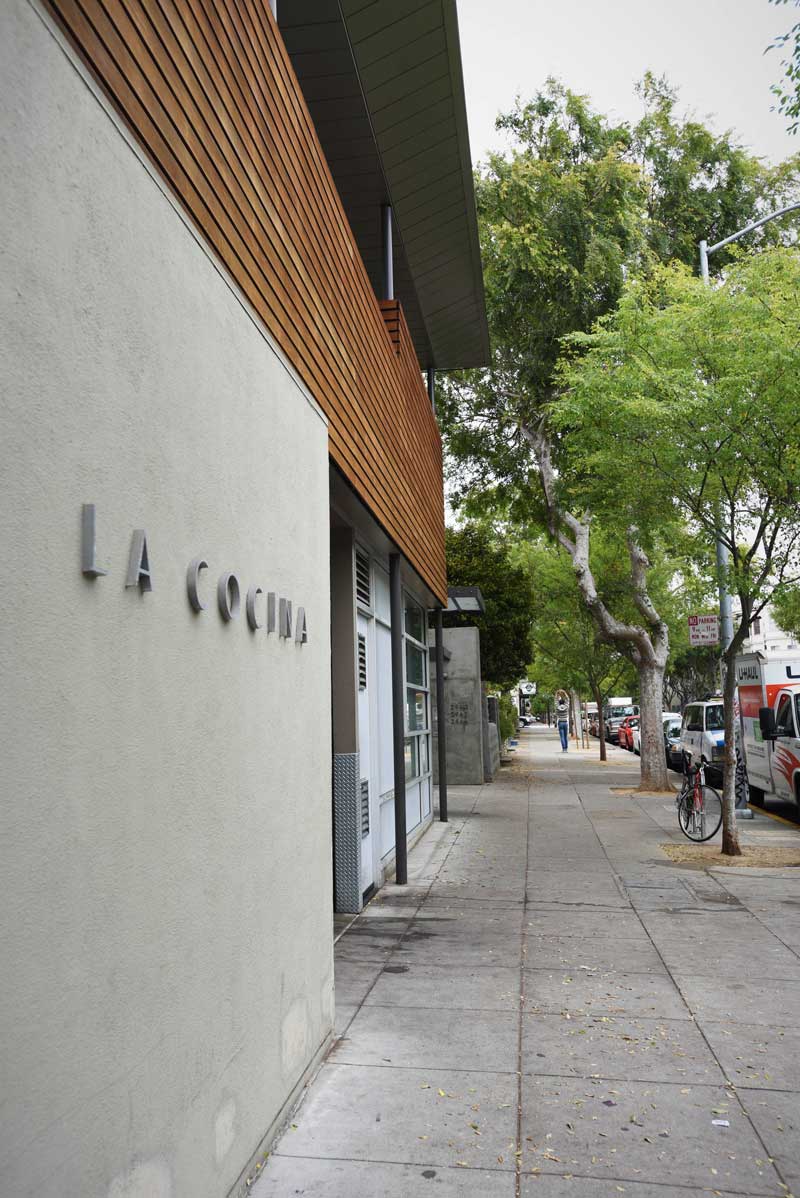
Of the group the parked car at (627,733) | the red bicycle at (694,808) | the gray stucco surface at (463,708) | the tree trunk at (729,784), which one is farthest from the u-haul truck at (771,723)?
the parked car at (627,733)

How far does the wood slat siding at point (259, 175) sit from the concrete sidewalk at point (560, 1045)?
3.50 m

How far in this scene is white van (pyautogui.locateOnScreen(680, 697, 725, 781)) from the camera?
20.4m

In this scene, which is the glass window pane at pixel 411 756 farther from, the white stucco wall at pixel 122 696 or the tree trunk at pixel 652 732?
the white stucco wall at pixel 122 696

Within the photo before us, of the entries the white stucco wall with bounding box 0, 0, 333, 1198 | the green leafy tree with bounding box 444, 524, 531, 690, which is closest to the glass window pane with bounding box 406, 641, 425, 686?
the white stucco wall with bounding box 0, 0, 333, 1198

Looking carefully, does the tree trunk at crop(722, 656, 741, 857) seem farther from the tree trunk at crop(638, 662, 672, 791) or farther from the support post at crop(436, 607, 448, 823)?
the tree trunk at crop(638, 662, 672, 791)

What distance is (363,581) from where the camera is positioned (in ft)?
30.7

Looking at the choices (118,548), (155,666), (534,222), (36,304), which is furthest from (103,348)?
(534,222)

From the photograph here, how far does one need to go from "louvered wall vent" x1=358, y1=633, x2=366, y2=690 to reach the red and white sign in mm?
7396

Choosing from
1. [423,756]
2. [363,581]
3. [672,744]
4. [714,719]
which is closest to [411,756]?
[423,756]

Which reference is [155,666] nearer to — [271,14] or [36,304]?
[36,304]

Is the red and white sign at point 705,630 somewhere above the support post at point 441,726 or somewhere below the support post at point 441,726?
above

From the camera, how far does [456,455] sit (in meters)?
22.6

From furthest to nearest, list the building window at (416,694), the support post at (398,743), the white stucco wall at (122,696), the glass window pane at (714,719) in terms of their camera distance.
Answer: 1. the glass window pane at (714,719)
2. the building window at (416,694)
3. the support post at (398,743)
4. the white stucco wall at (122,696)

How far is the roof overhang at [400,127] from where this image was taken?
7.28 metres
